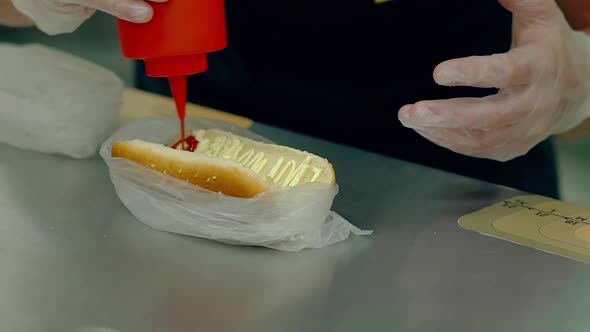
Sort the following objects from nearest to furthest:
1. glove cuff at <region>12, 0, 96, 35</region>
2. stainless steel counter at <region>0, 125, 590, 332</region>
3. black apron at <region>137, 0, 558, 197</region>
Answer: stainless steel counter at <region>0, 125, 590, 332</region> → glove cuff at <region>12, 0, 96, 35</region> → black apron at <region>137, 0, 558, 197</region>

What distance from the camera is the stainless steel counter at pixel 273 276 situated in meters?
0.56

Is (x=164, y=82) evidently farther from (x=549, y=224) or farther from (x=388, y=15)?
(x=549, y=224)

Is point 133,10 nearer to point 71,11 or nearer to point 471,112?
point 71,11

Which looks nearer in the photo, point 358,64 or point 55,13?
point 55,13

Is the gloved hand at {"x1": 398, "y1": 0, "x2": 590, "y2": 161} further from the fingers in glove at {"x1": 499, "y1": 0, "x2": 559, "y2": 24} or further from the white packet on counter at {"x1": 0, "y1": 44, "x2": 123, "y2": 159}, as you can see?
the white packet on counter at {"x1": 0, "y1": 44, "x2": 123, "y2": 159}

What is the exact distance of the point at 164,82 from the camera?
3.60 ft

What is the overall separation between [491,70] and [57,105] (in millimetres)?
448

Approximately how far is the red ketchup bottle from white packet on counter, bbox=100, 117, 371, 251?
96mm

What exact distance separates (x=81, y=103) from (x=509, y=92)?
441 mm

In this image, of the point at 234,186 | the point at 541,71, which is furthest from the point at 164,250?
the point at 541,71

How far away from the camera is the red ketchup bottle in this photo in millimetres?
652

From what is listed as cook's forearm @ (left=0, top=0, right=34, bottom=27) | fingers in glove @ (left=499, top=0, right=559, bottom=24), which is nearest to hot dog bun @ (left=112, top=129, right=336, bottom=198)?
fingers in glove @ (left=499, top=0, right=559, bottom=24)

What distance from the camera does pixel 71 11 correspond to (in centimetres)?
80

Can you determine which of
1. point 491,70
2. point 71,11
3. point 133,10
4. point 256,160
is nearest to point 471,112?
point 491,70
